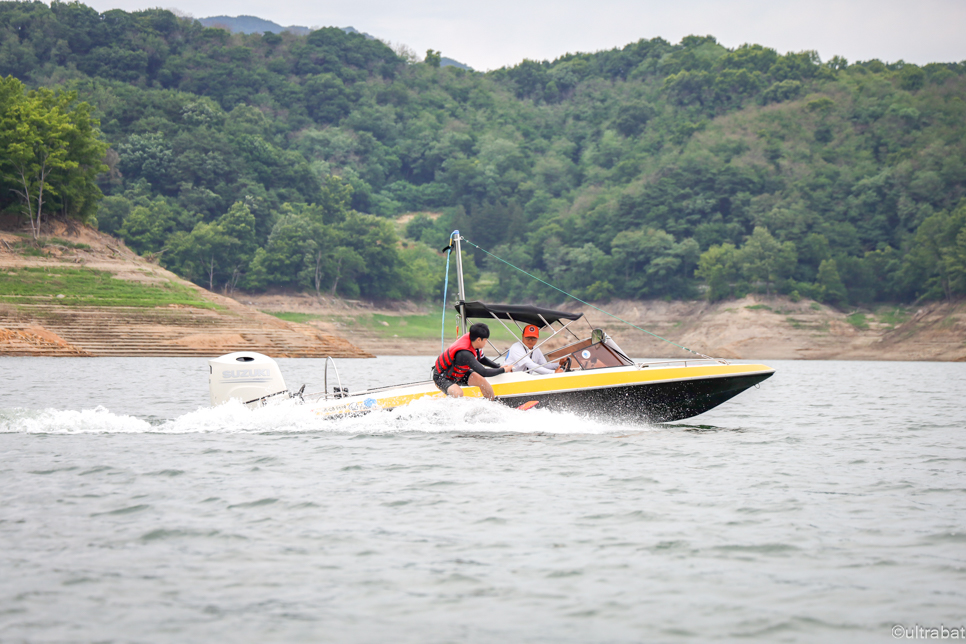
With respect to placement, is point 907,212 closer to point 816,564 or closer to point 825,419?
point 825,419

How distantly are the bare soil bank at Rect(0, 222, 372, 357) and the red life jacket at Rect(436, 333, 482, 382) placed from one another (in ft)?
119

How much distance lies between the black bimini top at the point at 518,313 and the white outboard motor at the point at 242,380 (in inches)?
131

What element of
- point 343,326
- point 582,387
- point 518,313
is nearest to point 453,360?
point 518,313

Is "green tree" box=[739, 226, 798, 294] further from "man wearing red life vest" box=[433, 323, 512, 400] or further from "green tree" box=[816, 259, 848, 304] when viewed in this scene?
"man wearing red life vest" box=[433, 323, 512, 400]

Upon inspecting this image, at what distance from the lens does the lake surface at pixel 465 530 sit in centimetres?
530

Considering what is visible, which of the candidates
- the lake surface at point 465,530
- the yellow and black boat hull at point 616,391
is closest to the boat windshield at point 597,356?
the yellow and black boat hull at point 616,391

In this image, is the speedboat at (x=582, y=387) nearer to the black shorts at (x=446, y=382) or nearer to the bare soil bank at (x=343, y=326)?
the black shorts at (x=446, y=382)

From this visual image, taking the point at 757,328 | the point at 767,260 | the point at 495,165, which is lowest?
the point at 757,328

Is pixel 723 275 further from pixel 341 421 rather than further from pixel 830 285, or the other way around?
pixel 341 421

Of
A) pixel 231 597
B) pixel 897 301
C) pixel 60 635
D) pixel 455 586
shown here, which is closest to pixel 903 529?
pixel 455 586

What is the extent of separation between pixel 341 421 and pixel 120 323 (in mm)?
38227

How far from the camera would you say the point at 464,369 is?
13.4 meters

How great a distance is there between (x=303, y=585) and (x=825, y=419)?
551 inches

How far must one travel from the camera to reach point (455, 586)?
19.3 feet
